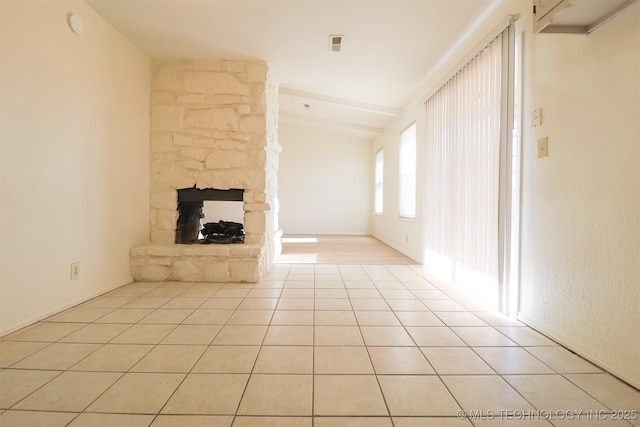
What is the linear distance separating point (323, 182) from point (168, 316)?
5.82 meters

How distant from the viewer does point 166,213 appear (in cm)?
318

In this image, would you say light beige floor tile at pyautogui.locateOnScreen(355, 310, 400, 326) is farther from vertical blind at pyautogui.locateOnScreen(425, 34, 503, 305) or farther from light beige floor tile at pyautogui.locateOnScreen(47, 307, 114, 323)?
light beige floor tile at pyautogui.locateOnScreen(47, 307, 114, 323)

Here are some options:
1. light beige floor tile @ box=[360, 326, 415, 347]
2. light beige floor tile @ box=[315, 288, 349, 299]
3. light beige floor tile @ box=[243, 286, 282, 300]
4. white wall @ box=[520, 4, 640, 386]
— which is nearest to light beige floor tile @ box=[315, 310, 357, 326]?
light beige floor tile @ box=[360, 326, 415, 347]

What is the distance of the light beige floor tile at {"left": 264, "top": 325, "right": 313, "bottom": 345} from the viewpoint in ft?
5.47

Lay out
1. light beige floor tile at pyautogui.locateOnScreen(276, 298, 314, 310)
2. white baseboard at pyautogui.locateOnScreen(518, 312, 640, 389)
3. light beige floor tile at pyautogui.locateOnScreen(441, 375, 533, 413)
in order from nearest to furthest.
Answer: light beige floor tile at pyautogui.locateOnScreen(441, 375, 533, 413) < white baseboard at pyautogui.locateOnScreen(518, 312, 640, 389) < light beige floor tile at pyautogui.locateOnScreen(276, 298, 314, 310)

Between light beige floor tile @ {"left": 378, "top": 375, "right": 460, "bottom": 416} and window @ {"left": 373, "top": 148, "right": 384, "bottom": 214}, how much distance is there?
5.49 metres

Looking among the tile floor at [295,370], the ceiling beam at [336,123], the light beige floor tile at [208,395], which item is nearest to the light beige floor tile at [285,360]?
the tile floor at [295,370]

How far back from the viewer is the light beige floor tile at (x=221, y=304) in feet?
7.36

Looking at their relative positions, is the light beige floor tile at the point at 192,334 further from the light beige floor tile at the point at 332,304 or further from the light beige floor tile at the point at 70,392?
the light beige floor tile at the point at 332,304

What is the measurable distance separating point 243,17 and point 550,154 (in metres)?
2.52

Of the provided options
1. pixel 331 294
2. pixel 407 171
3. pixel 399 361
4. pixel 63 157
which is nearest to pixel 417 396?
pixel 399 361

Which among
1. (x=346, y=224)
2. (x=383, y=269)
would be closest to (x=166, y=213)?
(x=383, y=269)

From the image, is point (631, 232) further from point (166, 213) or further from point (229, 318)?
point (166, 213)

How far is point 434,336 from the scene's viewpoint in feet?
5.81
